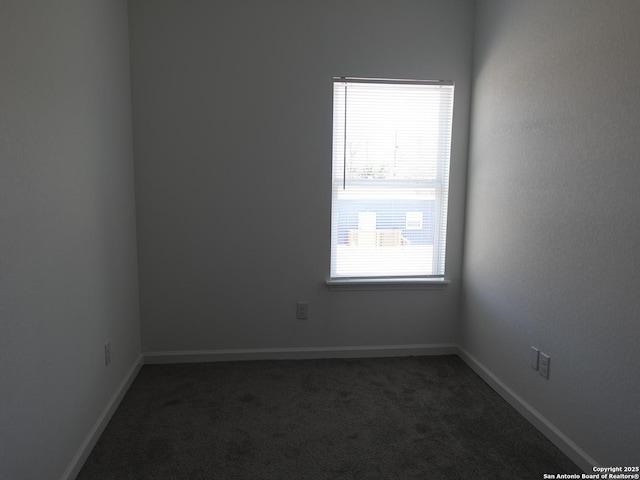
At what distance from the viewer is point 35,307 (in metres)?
1.63

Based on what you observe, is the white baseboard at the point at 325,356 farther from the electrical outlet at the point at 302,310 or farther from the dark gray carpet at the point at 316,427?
the electrical outlet at the point at 302,310

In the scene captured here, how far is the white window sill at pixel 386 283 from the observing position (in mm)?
3193

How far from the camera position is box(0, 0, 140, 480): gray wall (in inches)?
58.1

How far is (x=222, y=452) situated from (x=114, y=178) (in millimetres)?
1643

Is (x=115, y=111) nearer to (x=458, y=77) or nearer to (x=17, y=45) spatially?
(x=17, y=45)

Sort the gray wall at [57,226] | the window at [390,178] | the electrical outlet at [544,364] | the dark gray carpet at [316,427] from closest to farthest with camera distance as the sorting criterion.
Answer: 1. the gray wall at [57,226]
2. the dark gray carpet at [316,427]
3. the electrical outlet at [544,364]
4. the window at [390,178]

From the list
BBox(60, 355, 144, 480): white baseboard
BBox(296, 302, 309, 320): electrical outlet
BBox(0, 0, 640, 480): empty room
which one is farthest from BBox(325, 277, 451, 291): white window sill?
BBox(60, 355, 144, 480): white baseboard

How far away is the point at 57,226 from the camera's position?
182 cm

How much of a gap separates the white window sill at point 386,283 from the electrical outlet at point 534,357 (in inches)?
37.4

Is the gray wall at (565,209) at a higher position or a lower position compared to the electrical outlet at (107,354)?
higher

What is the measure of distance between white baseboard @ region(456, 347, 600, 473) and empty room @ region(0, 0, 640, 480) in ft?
0.05

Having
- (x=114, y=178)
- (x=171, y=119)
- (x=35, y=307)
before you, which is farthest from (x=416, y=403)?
(x=171, y=119)

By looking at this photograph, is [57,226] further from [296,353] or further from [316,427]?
[296,353]

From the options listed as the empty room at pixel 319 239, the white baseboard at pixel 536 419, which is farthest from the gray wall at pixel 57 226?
the white baseboard at pixel 536 419
